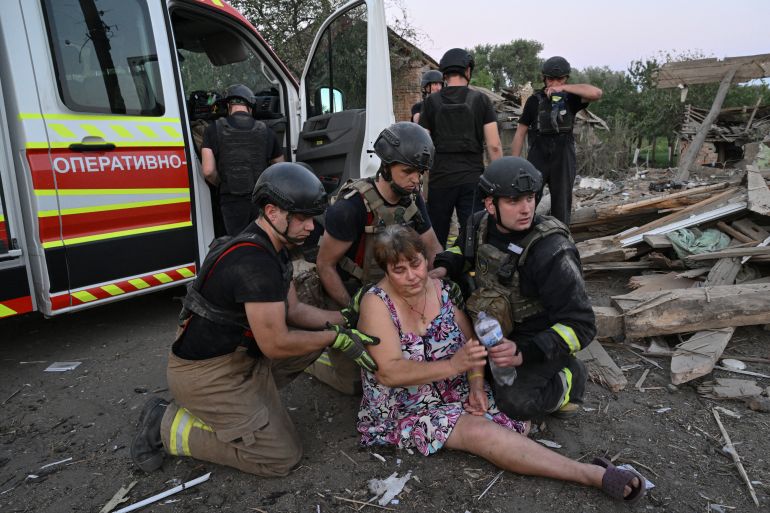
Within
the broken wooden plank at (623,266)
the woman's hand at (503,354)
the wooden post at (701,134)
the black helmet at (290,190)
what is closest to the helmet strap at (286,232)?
the black helmet at (290,190)

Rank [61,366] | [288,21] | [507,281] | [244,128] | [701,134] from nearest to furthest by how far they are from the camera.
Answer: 1. [507,281]
2. [61,366]
3. [244,128]
4. [701,134]
5. [288,21]

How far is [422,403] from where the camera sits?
103 inches

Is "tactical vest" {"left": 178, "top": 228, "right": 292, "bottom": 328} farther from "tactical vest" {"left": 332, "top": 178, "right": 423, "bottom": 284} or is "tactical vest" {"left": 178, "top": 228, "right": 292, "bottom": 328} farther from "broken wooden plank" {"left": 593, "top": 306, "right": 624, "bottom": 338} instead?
"broken wooden plank" {"left": 593, "top": 306, "right": 624, "bottom": 338}

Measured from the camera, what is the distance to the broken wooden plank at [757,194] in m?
4.81

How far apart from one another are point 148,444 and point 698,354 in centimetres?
332

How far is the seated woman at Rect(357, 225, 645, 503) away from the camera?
2.33 metres

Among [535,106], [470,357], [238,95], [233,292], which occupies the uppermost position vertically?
[238,95]

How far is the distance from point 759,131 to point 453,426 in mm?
17802

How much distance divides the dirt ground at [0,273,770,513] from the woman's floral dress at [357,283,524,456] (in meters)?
A: 0.10

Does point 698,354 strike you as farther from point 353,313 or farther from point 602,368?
point 353,313

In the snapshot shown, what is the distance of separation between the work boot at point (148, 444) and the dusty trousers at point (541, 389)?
5.72 ft

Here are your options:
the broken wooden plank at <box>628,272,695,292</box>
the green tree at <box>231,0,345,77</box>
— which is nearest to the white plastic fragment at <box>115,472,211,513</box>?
the broken wooden plank at <box>628,272,695,292</box>

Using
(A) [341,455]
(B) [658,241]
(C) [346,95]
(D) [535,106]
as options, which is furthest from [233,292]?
(B) [658,241]

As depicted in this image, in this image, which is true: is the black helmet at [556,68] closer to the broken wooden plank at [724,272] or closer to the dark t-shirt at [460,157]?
the dark t-shirt at [460,157]
